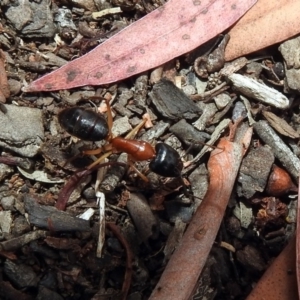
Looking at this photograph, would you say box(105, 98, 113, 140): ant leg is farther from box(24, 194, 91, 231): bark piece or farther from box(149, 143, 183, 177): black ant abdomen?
box(24, 194, 91, 231): bark piece

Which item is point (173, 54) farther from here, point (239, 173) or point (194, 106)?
point (239, 173)

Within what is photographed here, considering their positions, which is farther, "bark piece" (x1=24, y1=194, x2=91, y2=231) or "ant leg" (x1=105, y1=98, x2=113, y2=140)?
"ant leg" (x1=105, y1=98, x2=113, y2=140)

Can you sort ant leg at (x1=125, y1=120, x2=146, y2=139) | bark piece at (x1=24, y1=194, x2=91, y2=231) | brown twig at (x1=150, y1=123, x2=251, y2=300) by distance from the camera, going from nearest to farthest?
1. brown twig at (x1=150, y1=123, x2=251, y2=300)
2. bark piece at (x1=24, y1=194, x2=91, y2=231)
3. ant leg at (x1=125, y1=120, x2=146, y2=139)

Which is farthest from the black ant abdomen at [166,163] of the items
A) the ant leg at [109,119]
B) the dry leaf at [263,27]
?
the dry leaf at [263,27]

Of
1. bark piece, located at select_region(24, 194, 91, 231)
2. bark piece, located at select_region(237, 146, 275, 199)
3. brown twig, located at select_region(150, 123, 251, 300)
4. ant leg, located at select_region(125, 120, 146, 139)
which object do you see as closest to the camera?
brown twig, located at select_region(150, 123, 251, 300)

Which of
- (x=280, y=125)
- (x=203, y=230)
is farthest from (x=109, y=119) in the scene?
(x=280, y=125)

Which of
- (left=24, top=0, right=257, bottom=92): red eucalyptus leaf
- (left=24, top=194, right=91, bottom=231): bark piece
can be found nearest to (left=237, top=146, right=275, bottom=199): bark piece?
(left=24, top=0, right=257, bottom=92): red eucalyptus leaf

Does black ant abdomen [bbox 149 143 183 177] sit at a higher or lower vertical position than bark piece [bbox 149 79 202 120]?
lower
